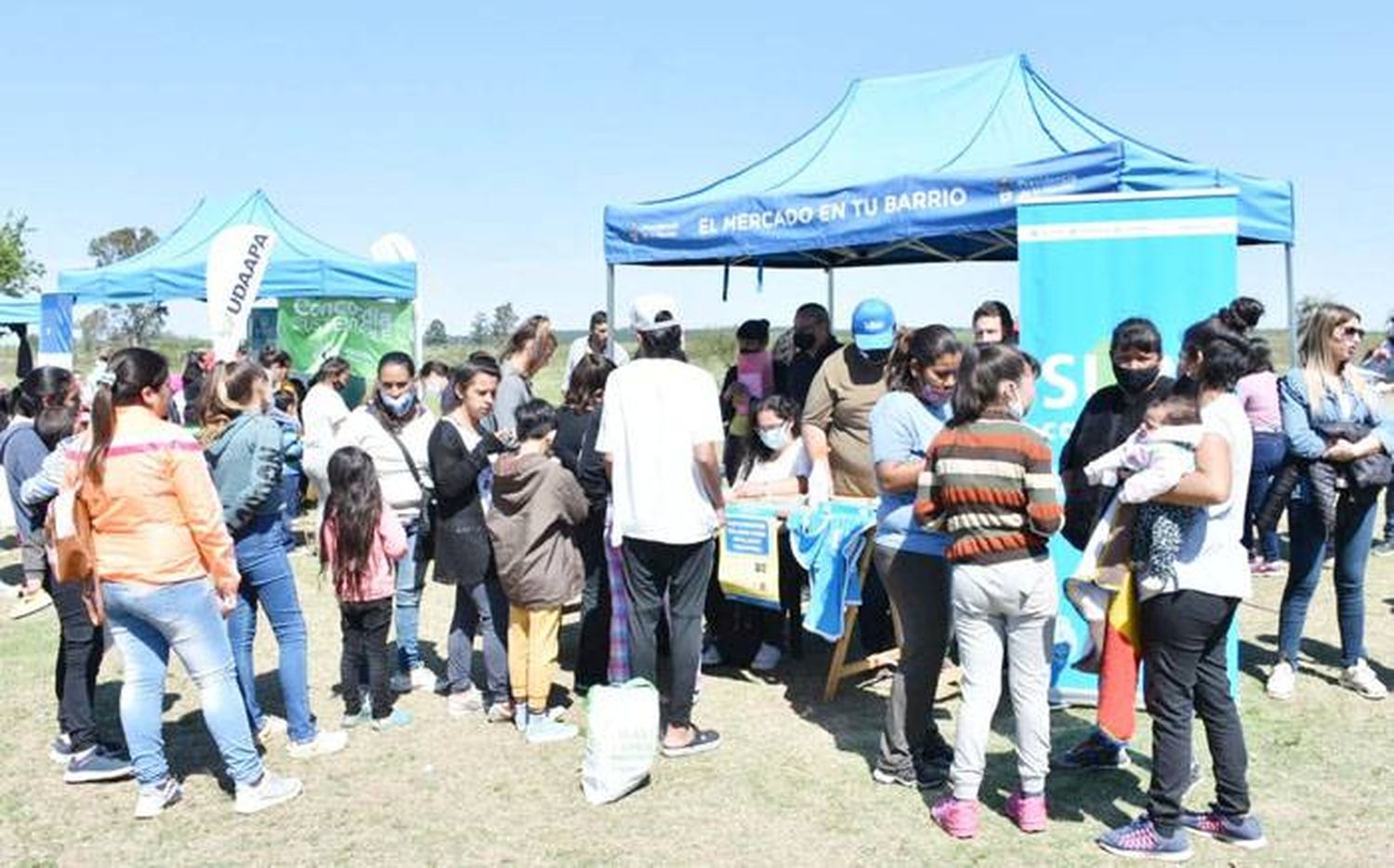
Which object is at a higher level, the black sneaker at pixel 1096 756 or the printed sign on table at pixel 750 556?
the printed sign on table at pixel 750 556

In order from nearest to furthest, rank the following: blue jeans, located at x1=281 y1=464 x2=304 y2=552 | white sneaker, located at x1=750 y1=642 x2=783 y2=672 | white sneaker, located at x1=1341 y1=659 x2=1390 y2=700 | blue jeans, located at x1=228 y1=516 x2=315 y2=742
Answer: blue jeans, located at x1=228 y1=516 x2=315 y2=742 < white sneaker, located at x1=1341 y1=659 x2=1390 y2=700 < white sneaker, located at x1=750 y1=642 x2=783 y2=672 < blue jeans, located at x1=281 y1=464 x2=304 y2=552

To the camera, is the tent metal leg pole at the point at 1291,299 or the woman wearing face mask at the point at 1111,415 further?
the tent metal leg pole at the point at 1291,299

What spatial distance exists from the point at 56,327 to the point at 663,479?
34.4 feet

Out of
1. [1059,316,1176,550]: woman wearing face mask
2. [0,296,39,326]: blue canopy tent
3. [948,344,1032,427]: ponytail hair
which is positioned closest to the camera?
[948,344,1032,427]: ponytail hair

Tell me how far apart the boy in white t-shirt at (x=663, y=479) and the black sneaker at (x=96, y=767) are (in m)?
1.96

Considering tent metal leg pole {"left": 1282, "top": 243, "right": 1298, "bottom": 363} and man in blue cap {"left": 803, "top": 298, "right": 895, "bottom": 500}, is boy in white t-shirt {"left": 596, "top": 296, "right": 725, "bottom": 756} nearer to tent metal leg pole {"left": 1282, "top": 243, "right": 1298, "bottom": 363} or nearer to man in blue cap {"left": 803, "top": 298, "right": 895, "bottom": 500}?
man in blue cap {"left": 803, "top": 298, "right": 895, "bottom": 500}

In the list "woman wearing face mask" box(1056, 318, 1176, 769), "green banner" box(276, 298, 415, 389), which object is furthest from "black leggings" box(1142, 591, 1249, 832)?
"green banner" box(276, 298, 415, 389)

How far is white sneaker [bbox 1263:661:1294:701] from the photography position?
4781 millimetres

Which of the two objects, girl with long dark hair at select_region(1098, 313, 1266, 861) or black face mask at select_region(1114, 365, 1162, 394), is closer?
girl with long dark hair at select_region(1098, 313, 1266, 861)

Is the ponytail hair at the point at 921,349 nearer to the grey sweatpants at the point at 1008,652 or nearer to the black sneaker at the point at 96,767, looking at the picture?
the grey sweatpants at the point at 1008,652

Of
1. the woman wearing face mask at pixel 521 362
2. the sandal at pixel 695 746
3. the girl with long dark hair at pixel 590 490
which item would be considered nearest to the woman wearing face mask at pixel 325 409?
the woman wearing face mask at pixel 521 362

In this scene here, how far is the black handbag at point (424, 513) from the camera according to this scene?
4.82m

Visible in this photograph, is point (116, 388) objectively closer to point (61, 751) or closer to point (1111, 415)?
point (61, 751)

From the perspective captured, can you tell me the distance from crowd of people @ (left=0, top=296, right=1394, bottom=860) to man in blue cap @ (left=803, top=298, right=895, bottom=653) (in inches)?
0.5
